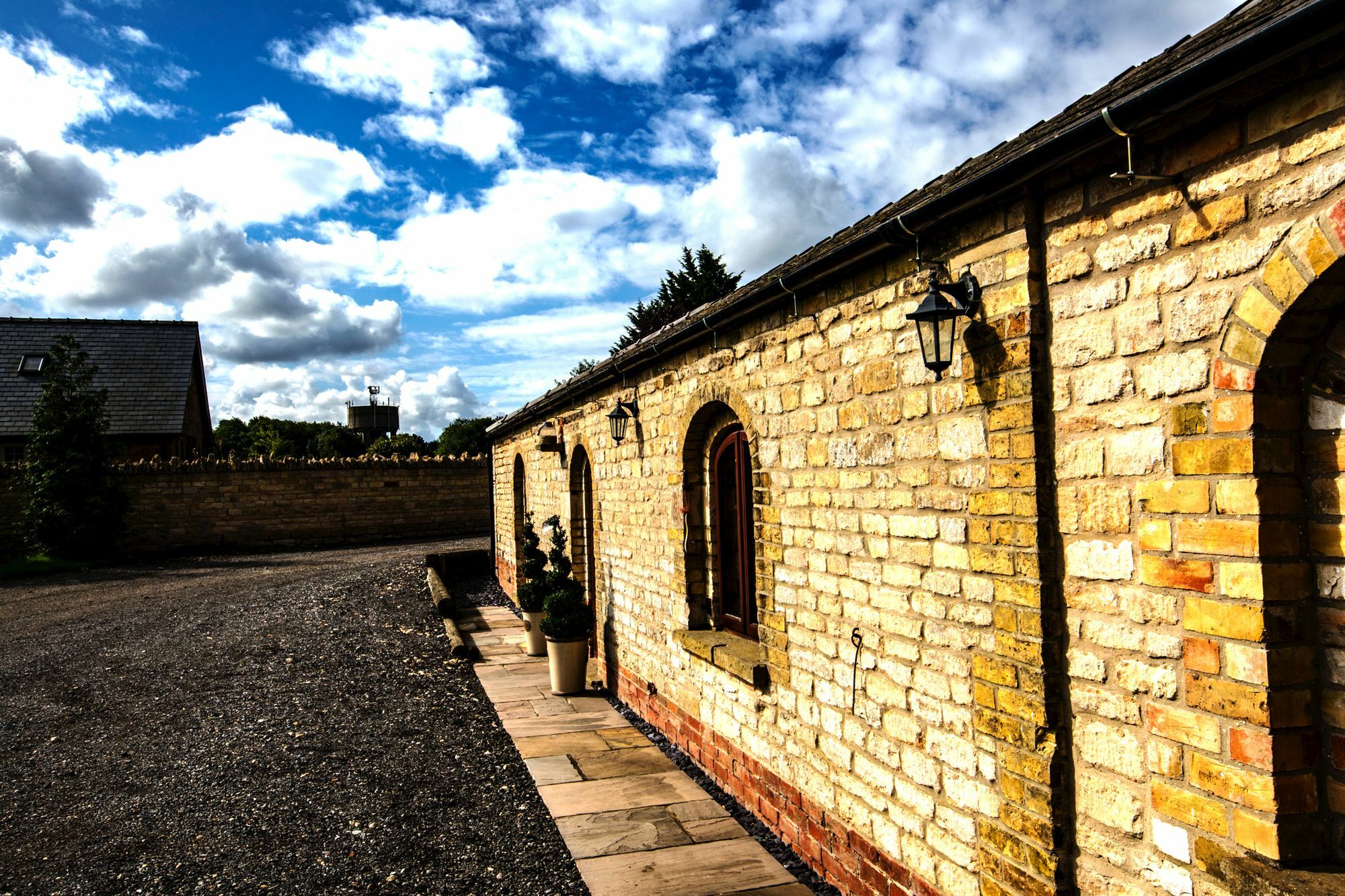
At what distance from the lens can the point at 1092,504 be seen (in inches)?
104

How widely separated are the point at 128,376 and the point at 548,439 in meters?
25.0

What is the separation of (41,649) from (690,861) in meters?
9.73

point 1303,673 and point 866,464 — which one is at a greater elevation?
point 866,464

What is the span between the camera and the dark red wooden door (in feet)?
18.3

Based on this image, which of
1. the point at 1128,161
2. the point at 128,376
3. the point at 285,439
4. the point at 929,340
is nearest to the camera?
the point at 1128,161

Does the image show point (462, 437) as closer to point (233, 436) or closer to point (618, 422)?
point (233, 436)

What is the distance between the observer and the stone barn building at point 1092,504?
215cm

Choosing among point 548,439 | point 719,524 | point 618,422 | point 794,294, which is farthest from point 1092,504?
point 548,439

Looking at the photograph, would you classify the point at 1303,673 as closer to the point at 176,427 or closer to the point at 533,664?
the point at 533,664

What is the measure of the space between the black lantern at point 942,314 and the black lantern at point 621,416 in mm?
4130

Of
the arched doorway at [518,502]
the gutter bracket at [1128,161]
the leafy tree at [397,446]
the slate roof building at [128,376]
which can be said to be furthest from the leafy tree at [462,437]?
the gutter bracket at [1128,161]

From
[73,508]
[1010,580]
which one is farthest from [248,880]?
[73,508]

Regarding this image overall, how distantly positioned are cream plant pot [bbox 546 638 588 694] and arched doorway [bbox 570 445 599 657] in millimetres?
1346

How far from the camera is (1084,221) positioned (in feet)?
8.83
